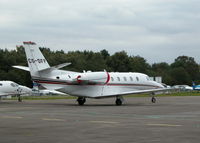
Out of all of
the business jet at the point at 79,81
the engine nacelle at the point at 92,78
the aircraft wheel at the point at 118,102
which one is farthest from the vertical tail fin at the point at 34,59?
the aircraft wheel at the point at 118,102

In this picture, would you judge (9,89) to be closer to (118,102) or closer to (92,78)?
(92,78)

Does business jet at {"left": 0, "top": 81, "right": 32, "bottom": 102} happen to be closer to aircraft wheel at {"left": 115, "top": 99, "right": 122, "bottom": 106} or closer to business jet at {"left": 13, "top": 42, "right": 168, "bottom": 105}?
business jet at {"left": 13, "top": 42, "right": 168, "bottom": 105}

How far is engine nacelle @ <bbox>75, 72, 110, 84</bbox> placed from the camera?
39.3 metres

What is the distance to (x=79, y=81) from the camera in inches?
1539

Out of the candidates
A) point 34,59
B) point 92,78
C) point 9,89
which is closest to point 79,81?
point 92,78

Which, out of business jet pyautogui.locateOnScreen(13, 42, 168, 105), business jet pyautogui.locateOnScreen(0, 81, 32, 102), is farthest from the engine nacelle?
business jet pyautogui.locateOnScreen(0, 81, 32, 102)

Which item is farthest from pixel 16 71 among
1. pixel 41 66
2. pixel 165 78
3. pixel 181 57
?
pixel 181 57

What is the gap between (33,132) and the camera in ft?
56.3

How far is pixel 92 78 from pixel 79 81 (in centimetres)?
146

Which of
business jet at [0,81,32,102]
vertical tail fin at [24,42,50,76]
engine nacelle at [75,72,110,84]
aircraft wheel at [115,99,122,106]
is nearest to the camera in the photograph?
vertical tail fin at [24,42,50,76]

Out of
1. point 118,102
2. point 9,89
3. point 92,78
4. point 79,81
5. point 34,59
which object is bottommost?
point 118,102

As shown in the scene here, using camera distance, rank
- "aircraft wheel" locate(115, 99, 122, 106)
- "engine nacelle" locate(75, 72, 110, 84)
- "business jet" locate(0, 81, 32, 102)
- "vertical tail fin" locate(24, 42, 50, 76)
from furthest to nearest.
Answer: "business jet" locate(0, 81, 32, 102), "aircraft wheel" locate(115, 99, 122, 106), "engine nacelle" locate(75, 72, 110, 84), "vertical tail fin" locate(24, 42, 50, 76)

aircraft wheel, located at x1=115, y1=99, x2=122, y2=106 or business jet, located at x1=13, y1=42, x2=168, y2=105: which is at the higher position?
business jet, located at x1=13, y1=42, x2=168, y2=105

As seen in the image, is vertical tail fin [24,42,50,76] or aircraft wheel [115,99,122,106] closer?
vertical tail fin [24,42,50,76]
